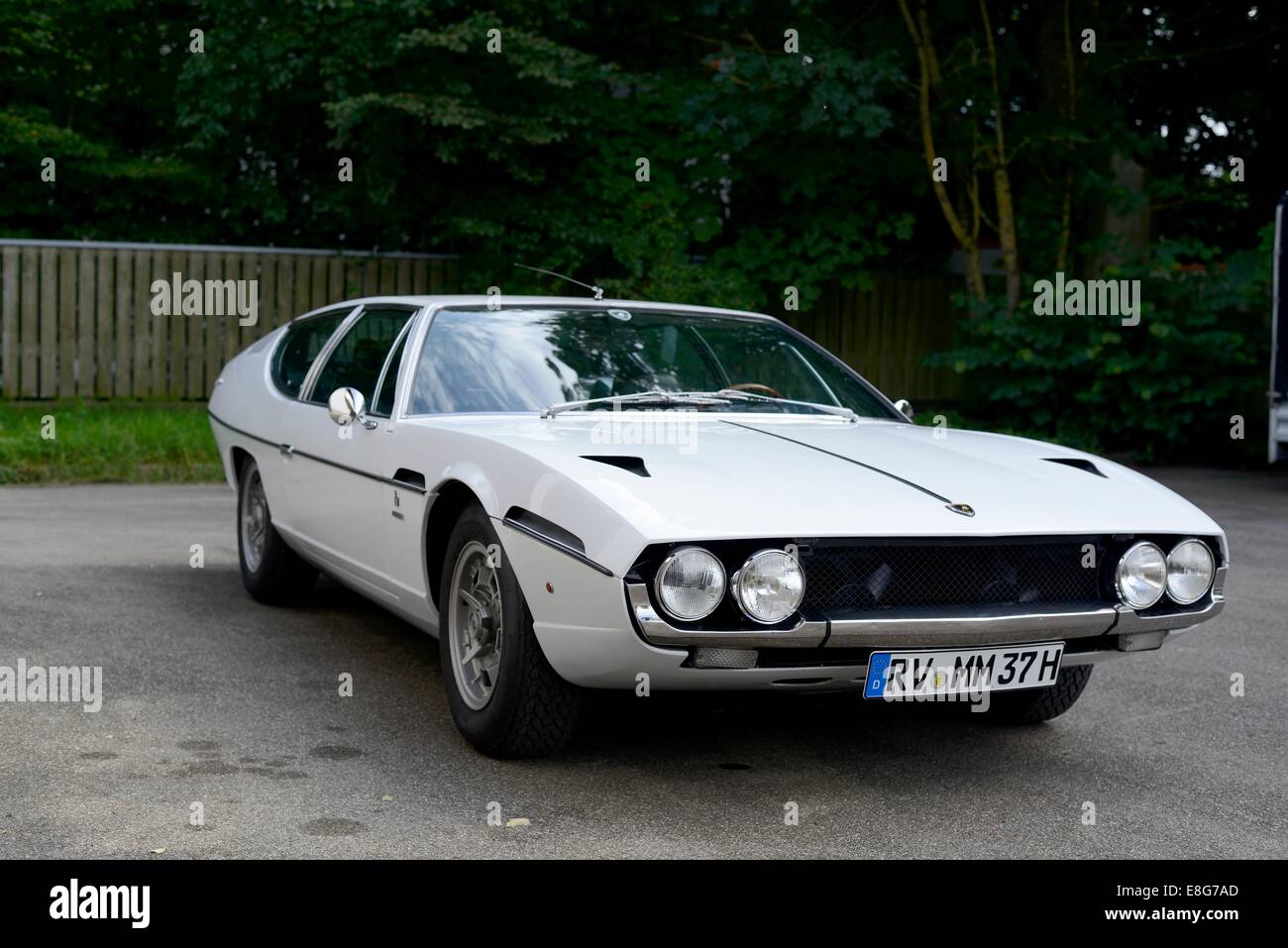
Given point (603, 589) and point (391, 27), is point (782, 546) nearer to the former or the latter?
point (603, 589)

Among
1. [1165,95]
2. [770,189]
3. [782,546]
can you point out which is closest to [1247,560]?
[782,546]

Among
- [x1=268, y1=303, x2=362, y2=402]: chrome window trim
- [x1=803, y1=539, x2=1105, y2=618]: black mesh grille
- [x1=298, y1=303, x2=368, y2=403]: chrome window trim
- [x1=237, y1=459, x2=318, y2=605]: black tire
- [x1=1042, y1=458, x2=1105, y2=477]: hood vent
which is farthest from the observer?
[x1=237, y1=459, x2=318, y2=605]: black tire

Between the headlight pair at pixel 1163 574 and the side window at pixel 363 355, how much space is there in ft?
9.21

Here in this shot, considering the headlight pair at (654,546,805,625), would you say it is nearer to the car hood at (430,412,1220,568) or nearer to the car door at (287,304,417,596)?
the car hood at (430,412,1220,568)

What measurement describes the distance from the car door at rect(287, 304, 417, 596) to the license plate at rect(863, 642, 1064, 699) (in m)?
2.01

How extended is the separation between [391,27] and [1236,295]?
8.57m

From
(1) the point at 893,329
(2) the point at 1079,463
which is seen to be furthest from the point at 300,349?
(1) the point at 893,329

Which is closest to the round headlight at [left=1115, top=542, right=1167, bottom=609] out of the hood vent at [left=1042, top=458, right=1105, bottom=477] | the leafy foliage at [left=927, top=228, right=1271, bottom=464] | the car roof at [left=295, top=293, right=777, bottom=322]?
the hood vent at [left=1042, top=458, right=1105, bottom=477]

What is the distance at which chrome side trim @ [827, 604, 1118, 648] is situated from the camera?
394cm

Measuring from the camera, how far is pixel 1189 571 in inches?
174

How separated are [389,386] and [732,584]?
2144 mm

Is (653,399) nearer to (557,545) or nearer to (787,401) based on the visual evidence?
(787,401)

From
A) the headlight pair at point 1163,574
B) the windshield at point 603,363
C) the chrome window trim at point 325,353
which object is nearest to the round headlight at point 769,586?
the headlight pair at point 1163,574

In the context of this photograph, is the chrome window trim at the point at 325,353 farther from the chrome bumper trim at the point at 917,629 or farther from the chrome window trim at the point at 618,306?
the chrome bumper trim at the point at 917,629
